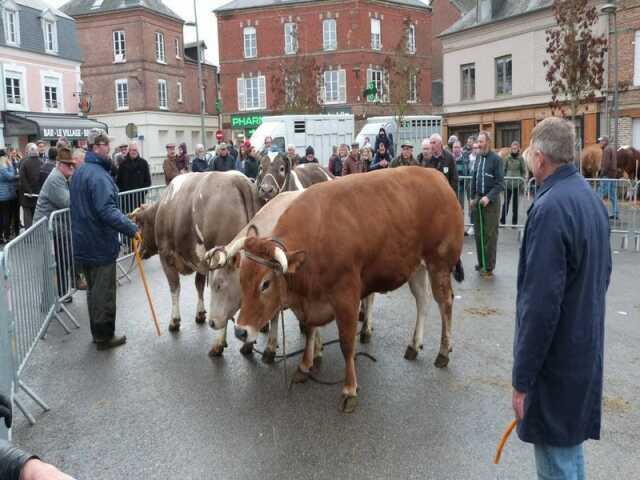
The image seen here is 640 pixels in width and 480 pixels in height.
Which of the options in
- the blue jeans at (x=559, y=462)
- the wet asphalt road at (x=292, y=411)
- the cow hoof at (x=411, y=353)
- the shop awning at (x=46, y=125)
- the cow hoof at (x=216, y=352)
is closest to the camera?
the blue jeans at (x=559, y=462)

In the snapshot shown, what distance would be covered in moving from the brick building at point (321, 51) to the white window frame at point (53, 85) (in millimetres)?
11490

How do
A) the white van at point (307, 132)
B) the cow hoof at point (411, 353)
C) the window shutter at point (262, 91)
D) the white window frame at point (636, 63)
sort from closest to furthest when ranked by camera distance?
the cow hoof at point (411, 353) < the white window frame at point (636, 63) < the white van at point (307, 132) < the window shutter at point (262, 91)

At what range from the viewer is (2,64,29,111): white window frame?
35.1 m

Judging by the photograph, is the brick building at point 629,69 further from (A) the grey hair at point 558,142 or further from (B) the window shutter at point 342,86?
(A) the grey hair at point 558,142

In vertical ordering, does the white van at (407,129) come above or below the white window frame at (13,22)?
below

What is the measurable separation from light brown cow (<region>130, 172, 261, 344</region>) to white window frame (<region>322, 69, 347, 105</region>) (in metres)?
40.1

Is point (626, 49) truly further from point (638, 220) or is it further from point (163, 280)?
point (163, 280)

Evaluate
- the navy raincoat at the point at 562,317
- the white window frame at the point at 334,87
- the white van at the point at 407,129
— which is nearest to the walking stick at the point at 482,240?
the navy raincoat at the point at 562,317

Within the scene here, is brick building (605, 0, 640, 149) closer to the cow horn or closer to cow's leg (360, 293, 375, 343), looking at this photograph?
cow's leg (360, 293, 375, 343)

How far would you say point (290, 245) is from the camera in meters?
4.83

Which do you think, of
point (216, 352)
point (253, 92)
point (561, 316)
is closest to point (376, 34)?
point (253, 92)

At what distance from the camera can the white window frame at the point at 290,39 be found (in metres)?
46.8

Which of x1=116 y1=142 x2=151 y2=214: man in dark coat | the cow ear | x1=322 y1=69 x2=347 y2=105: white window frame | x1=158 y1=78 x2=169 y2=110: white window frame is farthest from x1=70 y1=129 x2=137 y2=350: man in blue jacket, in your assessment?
x1=158 y1=78 x2=169 y2=110: white window frame

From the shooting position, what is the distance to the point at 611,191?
13.3m
